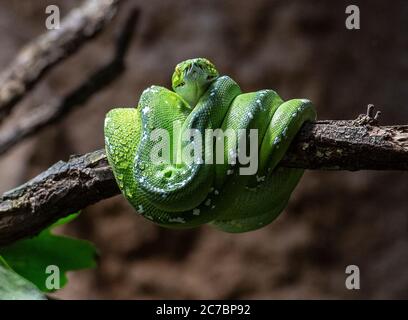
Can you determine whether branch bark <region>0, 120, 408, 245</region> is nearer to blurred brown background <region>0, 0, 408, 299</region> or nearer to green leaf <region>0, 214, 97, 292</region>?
green leaf <region>0, 214, 97, 292</region>

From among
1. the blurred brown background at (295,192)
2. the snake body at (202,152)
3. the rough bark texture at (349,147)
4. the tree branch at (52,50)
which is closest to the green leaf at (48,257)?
the snake body at (202,152)

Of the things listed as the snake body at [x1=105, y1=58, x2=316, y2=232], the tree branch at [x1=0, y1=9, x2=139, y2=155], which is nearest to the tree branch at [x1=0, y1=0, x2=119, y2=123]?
the tree branch at [x1=0, y1=9, x2=139, y2=155]

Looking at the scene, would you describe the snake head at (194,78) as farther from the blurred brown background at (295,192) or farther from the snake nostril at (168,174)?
the blurred brown background at (295,192)

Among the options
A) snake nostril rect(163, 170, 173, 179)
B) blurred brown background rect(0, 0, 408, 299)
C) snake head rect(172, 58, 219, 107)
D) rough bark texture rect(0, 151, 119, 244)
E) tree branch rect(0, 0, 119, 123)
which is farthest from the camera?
blurred brown background rect(0, 0, 408, 299)

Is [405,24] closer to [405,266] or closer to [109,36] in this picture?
[405,266]
